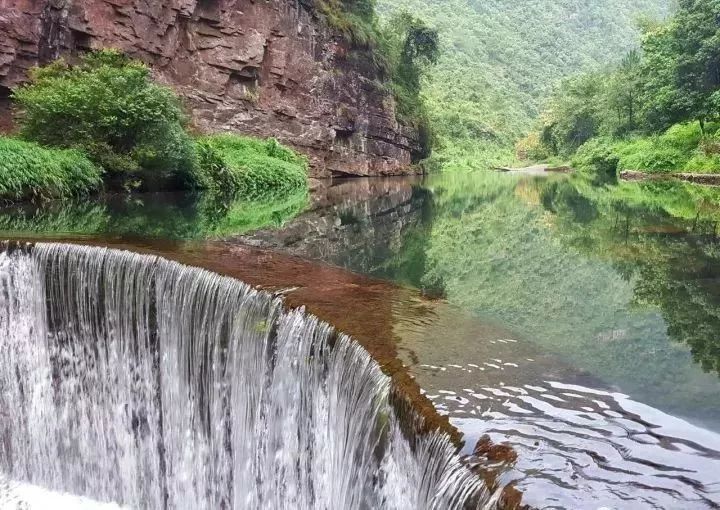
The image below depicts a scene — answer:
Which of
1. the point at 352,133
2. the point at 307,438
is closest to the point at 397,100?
the point at 352,133

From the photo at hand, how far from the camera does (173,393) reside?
641 centimetres

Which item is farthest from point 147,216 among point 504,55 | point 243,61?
point 504,55

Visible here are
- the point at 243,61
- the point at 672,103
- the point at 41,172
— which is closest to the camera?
the point at 41,172

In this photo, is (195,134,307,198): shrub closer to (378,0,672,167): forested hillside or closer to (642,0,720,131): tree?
(642,0,720,131): tree

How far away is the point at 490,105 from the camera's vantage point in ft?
315

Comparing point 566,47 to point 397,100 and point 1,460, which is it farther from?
point 1,460

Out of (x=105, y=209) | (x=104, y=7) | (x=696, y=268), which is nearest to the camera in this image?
(x=696, y=268)

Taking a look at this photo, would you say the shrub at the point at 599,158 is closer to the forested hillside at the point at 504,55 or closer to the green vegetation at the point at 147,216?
the forested hillside at the point at 504,55

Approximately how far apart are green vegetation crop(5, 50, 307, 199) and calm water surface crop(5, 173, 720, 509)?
44.7 inches

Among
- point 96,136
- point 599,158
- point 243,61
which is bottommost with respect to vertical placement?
point 96,136

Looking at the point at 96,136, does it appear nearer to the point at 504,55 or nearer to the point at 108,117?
the point at 108,117

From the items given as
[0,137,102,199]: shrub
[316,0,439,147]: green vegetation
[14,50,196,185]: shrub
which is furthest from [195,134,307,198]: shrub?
[316,0,439,147]: green vegetation

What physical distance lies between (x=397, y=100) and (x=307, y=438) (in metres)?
42.3

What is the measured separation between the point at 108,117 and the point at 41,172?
280cm
